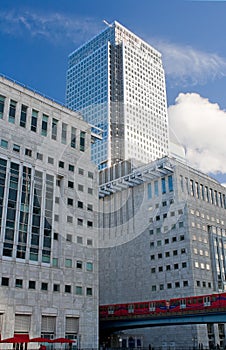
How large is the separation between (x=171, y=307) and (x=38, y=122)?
132 feet

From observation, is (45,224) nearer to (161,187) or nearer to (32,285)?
(32,285)

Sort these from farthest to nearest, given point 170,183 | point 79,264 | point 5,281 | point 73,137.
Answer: point 170,183 < point 73,137 < point 79,264 < point 5,281

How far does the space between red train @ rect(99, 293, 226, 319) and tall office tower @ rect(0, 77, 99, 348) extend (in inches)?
183

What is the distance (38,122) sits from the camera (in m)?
72.6

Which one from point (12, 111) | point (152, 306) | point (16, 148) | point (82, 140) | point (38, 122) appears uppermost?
point (82, 140)

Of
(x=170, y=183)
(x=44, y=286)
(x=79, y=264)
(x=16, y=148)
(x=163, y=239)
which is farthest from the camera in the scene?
(x=170, y=183)

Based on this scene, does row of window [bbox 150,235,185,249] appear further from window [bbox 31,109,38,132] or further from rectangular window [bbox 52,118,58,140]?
window [bbox 31,109,38,132]

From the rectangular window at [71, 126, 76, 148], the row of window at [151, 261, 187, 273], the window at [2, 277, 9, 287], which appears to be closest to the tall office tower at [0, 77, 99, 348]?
the rectangular window at [71, 126, 76, 148]

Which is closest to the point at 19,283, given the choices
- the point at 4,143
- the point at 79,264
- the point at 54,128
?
the point at 79,264

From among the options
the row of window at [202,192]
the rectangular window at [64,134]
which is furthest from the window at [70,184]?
the row of window at [202,192]

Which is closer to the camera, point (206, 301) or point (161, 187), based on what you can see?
point (206, 301)

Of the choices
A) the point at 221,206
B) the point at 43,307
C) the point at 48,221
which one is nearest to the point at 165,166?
the point at 221,206

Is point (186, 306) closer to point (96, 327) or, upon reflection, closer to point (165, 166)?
point (96, 327)

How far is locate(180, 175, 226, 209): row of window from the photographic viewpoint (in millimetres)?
105312
